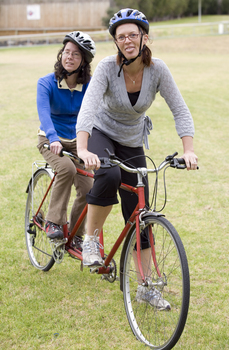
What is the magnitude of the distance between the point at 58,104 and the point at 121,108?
0.91 m

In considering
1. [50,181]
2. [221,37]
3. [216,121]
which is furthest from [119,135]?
[221,37]

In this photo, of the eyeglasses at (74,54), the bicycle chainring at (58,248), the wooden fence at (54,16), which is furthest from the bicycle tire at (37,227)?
the wooden fence at (54,16)

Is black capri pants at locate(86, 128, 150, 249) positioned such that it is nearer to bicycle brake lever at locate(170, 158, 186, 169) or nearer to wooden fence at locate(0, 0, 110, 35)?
bicycle brake lever at locate(170, 158, 186, 169)

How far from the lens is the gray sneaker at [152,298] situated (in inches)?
126

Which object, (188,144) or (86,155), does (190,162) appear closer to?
(188,144)

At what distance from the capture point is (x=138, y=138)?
3.56m

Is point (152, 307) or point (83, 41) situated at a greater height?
point (83, 41)

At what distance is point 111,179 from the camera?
10.1 ft

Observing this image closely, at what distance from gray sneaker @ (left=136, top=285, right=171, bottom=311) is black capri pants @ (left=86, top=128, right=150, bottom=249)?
0.33 m

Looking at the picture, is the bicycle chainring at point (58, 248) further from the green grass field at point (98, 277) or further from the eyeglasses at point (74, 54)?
the eyeglasses at point (74, 54)

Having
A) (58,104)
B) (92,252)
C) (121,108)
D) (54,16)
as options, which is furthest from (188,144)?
(54,16)

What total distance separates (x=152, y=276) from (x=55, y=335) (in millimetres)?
884

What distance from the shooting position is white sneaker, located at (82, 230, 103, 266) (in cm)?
334

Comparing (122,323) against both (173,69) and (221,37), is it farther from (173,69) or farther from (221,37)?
(221,37)
